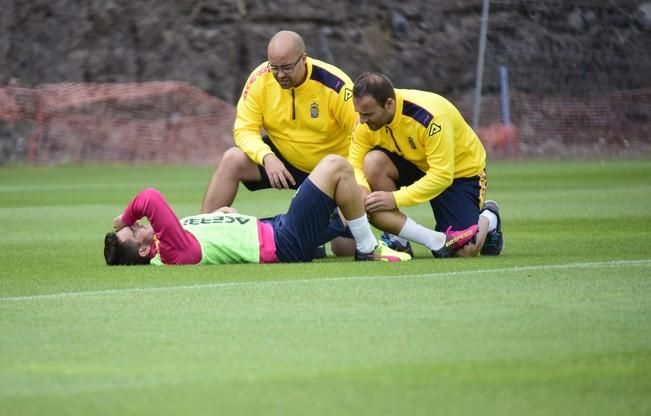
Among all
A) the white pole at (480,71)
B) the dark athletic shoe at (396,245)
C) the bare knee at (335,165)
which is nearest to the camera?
the bare knee at (335,165)

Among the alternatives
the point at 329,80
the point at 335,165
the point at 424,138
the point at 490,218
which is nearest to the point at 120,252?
the point at 335,165

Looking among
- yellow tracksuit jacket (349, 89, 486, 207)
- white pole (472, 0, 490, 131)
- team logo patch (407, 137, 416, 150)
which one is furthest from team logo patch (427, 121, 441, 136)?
white pole (472, 0, 490, 131)

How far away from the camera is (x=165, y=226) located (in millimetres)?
8922

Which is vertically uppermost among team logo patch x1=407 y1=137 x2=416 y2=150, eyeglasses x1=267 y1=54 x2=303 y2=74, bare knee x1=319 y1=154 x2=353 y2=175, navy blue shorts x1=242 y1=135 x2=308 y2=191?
eyeglasses x1=267 y1=54 x2=303 y2=74

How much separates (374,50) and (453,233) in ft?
80.7

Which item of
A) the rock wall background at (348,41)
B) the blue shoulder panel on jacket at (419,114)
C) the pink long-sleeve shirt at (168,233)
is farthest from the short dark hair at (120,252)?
the rock wall background at (348,41)

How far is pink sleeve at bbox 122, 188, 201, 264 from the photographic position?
8828 millimetres

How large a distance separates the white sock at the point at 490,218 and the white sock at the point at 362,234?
34.4 inches

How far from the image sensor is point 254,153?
10750mm

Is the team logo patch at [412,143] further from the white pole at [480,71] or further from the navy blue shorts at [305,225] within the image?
the white pole at [480,71]

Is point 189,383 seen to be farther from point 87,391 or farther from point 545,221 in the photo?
point 545,221

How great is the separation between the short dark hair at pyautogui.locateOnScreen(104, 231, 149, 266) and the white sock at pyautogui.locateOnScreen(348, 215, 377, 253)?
1.31m

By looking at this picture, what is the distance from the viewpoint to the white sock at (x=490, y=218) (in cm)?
1002

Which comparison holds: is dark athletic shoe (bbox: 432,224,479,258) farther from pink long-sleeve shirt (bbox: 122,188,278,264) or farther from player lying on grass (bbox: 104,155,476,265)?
pink long-sleeve shirt (bbox: 122,188,278,264)
